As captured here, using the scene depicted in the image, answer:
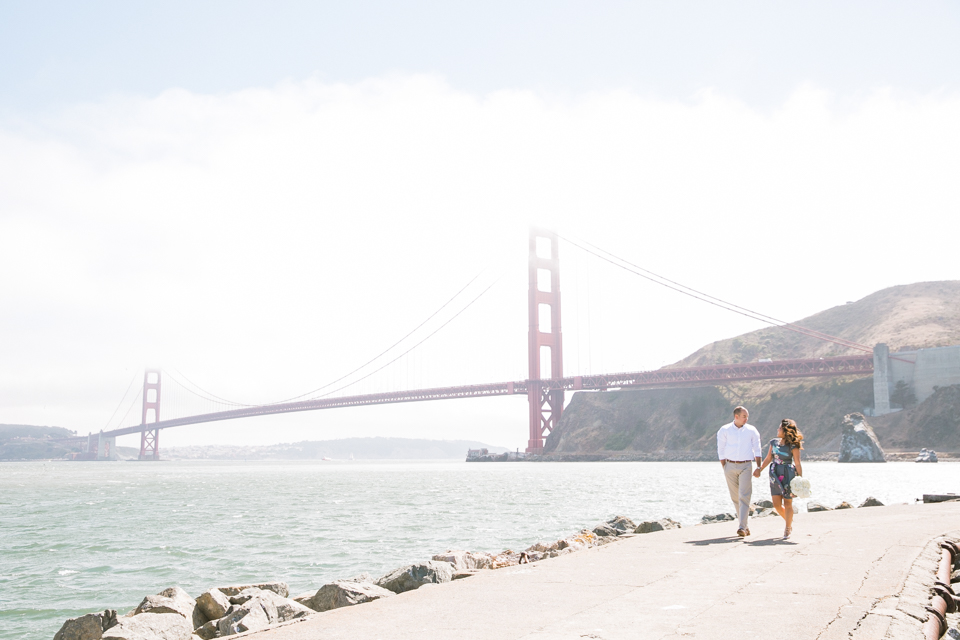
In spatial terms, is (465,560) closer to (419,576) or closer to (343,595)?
(419,576)

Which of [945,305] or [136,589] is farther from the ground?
[945,305]

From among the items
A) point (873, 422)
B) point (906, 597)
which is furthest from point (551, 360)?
point (906, 597)

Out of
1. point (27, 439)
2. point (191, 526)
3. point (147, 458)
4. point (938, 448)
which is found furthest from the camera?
point (27, 439)

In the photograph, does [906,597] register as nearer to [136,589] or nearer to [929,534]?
[929,534]

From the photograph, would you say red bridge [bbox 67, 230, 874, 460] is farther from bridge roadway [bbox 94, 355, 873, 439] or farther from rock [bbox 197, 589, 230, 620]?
rock [bbox 197, 589, 230, 620]

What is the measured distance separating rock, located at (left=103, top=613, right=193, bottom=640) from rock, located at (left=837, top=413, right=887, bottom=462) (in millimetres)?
64316

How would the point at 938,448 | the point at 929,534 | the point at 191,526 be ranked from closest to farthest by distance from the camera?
the point at 929,534 → the point at 191,526 → the point at 938,448

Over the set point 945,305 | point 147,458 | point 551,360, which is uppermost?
point 945,305

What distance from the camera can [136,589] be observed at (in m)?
11.8

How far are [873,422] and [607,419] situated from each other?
31.8 meters

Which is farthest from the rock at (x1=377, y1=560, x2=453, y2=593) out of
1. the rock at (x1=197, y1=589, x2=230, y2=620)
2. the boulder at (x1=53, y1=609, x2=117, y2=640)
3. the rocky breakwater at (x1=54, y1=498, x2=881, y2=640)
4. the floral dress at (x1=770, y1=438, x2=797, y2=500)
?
the floral dress at (x1=770, y1=438, x2=797, y2=500)

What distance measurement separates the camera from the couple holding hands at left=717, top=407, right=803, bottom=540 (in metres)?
8.84

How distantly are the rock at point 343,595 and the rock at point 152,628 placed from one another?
43.5 inches

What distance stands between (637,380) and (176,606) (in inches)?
2863
